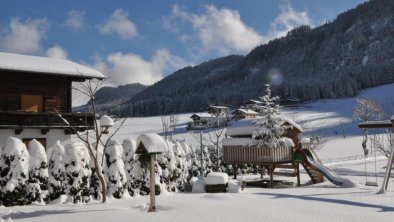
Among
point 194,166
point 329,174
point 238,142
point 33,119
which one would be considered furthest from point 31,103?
point 329,174

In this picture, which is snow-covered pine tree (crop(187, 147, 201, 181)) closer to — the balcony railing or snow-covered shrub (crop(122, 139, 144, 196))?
snow-covered shrub (crop(122, 139, 144, 196))

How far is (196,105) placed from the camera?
472 ft

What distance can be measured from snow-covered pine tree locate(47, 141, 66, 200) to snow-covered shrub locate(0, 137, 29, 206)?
3.02 ft

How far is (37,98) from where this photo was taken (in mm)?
23719

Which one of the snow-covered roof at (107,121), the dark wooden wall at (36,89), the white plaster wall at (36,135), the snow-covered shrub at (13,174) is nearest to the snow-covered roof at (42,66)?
the dark wooden wall at (36,89)

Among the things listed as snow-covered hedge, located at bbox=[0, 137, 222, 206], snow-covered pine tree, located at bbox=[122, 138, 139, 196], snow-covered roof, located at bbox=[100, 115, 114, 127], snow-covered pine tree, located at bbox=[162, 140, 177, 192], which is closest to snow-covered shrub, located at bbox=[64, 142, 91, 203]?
snow-covered hedge, located at bbox=[0, 137, 222, 206]

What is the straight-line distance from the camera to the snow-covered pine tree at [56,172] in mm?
15602

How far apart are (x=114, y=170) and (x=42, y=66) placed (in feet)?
30.7

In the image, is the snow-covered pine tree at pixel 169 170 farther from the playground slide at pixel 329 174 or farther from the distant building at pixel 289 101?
the distant building at pixel 289 101

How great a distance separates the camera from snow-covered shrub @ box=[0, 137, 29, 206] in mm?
14680

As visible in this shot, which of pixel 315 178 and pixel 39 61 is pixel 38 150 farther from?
pixel 315 178

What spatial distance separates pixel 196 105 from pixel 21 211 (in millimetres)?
130991

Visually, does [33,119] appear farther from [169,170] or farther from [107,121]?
[169,170]

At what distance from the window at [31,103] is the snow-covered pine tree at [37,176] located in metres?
8.33
